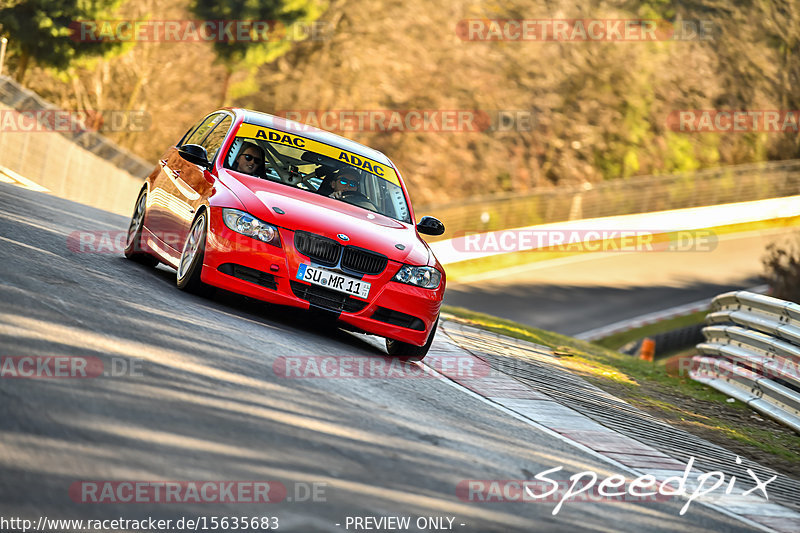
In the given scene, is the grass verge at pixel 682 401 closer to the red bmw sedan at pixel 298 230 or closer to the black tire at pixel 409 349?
the black tire at pixel 409 349

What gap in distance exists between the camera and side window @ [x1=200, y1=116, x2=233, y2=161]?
9721 mm

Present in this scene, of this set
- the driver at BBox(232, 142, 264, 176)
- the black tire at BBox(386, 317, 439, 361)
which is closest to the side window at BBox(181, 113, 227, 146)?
the driver at BBox(232, 142, 264, 176)

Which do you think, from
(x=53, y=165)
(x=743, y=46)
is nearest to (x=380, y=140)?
(x=743, y=46)

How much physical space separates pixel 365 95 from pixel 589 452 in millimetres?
41643

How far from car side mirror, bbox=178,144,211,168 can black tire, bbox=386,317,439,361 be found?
2.41m

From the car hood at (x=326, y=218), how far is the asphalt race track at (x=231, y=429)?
2.99 feet

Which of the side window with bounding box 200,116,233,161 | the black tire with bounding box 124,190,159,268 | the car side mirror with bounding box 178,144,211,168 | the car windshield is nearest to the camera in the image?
the car side mirror with bounding box 178,144,211,168

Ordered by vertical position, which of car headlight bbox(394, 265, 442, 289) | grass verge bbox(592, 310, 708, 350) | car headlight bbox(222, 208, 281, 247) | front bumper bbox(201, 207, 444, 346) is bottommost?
grass verge bbox(592, 310, 708, 350)

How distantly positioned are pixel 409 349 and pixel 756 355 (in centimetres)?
483

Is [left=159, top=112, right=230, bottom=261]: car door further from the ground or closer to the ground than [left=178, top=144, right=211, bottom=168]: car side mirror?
closer to the ground

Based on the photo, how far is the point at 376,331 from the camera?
8.54 meters

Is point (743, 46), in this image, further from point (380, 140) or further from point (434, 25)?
point (380, 140)

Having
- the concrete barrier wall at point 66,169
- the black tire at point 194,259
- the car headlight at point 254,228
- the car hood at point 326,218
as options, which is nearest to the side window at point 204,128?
the car hood at point 326,218

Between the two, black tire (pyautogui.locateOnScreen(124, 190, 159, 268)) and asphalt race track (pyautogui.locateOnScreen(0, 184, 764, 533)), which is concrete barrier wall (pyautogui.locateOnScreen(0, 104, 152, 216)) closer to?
black tire (pyautogui.locateOnScreen(124, 190, 159, 268))
